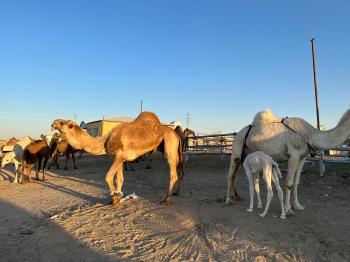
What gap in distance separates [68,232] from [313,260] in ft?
13.8

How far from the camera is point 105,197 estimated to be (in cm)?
891

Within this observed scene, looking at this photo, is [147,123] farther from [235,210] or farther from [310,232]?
[310,232]

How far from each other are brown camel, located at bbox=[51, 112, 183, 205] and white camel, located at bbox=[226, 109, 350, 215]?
1999mm

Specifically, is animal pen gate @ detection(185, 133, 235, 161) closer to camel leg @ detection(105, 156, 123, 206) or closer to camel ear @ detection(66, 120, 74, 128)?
camel leg @ detection(105, 156, 123, 206)

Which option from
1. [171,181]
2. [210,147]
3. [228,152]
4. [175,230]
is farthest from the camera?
[228,152]

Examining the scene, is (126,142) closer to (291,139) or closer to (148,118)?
(148,118)

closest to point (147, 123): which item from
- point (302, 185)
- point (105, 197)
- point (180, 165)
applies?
point (180, 165)

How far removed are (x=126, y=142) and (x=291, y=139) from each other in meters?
3.91

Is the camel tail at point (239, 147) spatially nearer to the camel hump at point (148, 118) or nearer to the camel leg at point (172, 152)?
the camel leg at point (172, 152)

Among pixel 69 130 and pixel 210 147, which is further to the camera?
pixel 210 147

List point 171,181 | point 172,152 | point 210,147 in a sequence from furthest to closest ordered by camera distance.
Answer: point 210,147 < point 172,152 < point 171,181

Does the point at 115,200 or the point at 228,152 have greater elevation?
the point at 228,152

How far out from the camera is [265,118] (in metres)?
7.04

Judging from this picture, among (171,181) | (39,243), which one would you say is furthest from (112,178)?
(39,243)
